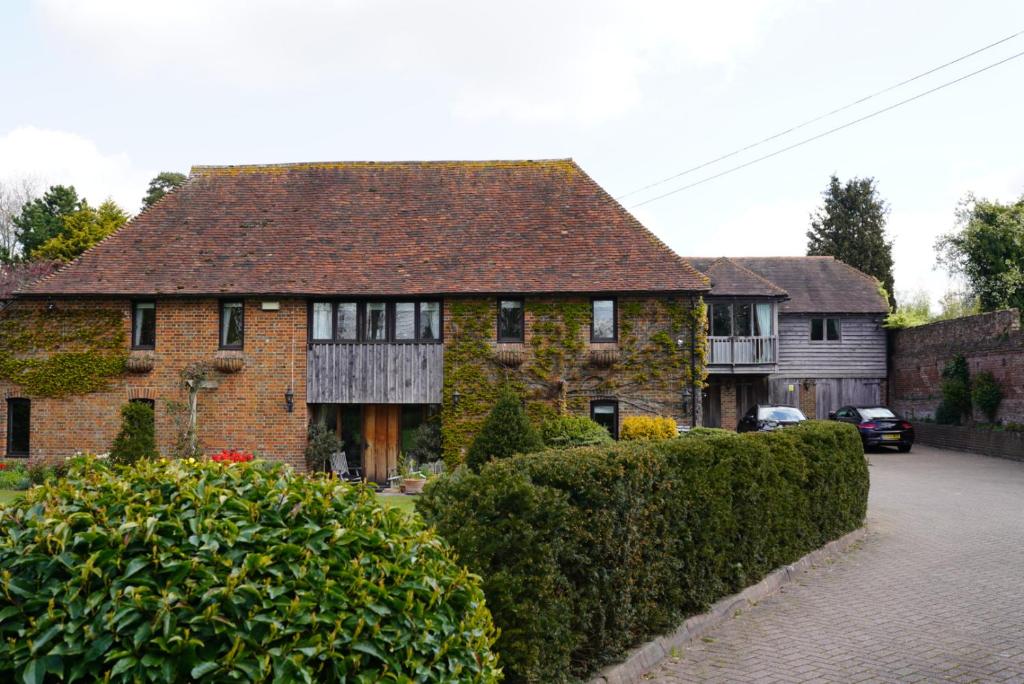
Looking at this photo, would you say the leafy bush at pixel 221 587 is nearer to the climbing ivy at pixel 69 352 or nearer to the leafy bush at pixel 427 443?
the leafy bush at pixel 427 443

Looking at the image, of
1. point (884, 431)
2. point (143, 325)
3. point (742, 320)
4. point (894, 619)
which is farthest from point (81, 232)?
point (894, 619)

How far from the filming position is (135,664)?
9.09ft

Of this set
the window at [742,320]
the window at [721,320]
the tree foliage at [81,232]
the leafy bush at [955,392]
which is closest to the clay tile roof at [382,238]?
the window at [721,320]

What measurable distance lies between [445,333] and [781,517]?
486 inches

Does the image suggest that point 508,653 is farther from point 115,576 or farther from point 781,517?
point 781,517

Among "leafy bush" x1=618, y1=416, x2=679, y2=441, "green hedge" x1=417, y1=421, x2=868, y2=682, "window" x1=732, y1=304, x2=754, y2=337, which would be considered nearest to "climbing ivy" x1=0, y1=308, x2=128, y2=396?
"leafy bush" x1=618, y1=416, x2=679, y2=441

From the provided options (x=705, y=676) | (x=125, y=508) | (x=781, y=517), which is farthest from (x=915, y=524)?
(x=125, y=508)

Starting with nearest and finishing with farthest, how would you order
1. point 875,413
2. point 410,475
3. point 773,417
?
point 410,475 < point 773,417 < point 875,413

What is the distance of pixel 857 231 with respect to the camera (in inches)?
2165

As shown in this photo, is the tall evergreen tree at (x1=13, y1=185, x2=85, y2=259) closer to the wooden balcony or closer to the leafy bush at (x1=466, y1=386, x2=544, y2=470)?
the wooden balcony

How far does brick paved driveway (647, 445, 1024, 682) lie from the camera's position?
6436 mm

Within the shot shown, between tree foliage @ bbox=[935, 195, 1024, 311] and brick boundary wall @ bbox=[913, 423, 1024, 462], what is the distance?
7.12 meters

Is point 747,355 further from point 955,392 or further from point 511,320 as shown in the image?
point 511,320

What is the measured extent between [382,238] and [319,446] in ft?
19.0
